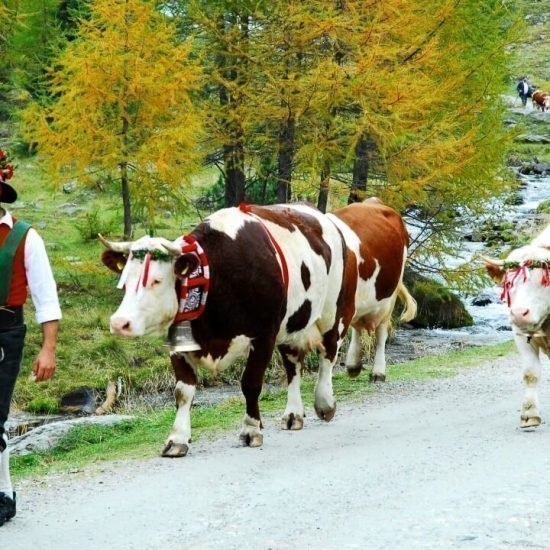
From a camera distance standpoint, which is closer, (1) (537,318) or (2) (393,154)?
(1) (537,318)

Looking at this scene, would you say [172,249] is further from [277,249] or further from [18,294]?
[18,294]

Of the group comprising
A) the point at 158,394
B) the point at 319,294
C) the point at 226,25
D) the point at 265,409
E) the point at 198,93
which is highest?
the point at 226,25

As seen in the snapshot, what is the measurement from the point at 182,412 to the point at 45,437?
280 cm

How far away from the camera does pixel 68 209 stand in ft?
97.4

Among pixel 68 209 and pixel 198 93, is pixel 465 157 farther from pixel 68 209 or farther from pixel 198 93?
pixel 68 209

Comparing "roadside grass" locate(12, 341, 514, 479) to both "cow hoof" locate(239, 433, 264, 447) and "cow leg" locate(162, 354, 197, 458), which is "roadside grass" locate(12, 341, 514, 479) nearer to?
"cow leg" locate(162, 354, 197, 458)

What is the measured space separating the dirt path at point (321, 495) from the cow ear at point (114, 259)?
4.90ft

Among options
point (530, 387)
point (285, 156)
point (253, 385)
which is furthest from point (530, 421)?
point (285, 156)

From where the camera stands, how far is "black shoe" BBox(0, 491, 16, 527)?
20.2 feet

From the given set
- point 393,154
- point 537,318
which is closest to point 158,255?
point 537,318

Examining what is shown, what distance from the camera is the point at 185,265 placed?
26.2 feet

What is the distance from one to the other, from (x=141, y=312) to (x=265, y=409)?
352 centimetres

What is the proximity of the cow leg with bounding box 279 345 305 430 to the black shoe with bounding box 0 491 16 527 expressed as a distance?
358cm

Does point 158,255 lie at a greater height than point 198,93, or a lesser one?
lesser
